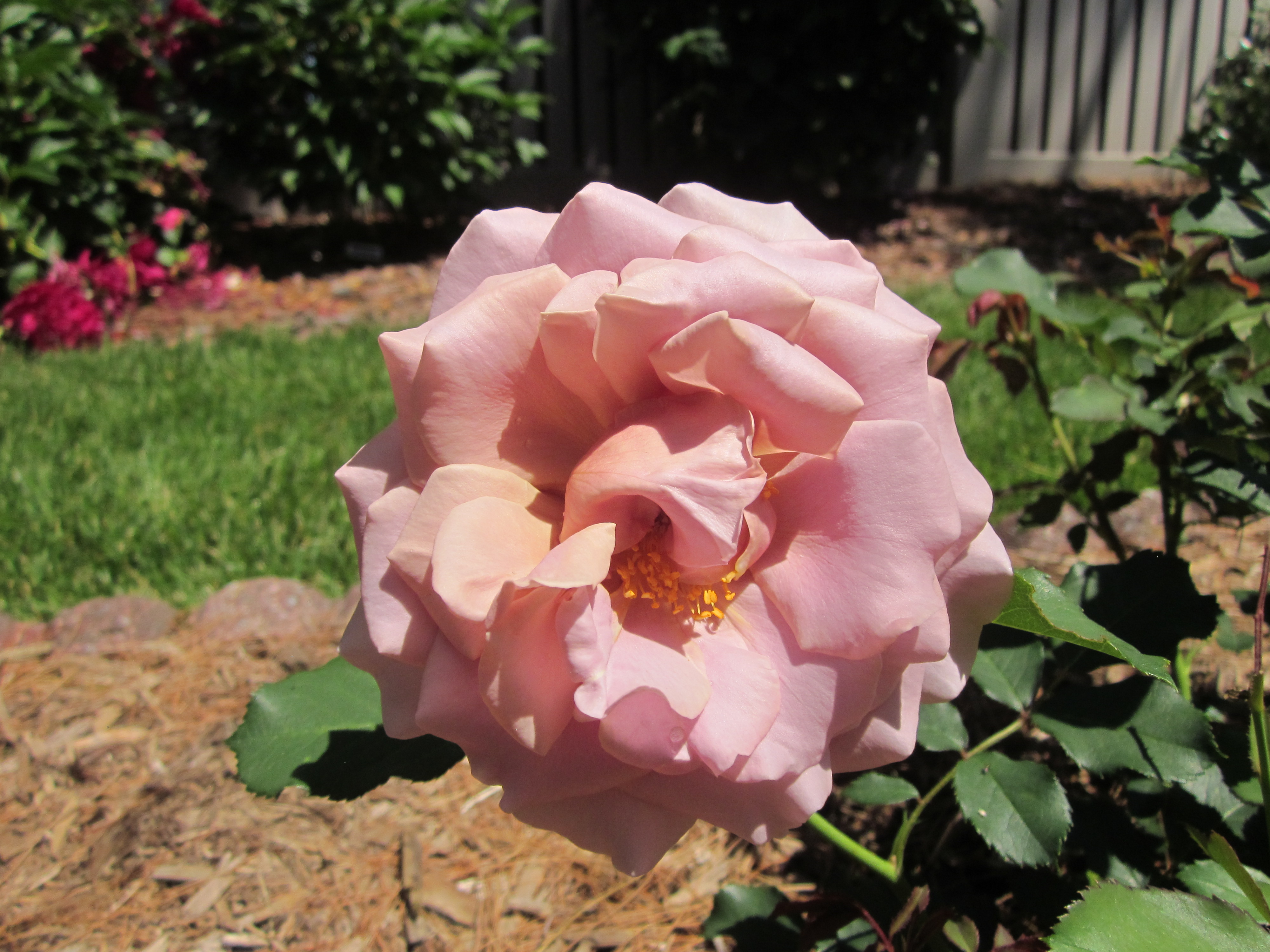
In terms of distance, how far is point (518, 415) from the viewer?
28.6 inches

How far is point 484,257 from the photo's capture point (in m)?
0.76

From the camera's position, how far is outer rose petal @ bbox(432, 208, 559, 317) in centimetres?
76

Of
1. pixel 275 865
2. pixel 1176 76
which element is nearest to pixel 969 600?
pixel 275 865

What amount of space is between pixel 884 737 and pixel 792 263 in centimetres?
39

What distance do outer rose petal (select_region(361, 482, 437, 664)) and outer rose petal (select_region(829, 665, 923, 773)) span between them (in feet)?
1.12

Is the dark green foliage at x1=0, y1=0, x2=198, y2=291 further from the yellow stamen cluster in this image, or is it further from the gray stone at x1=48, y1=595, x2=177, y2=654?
the yellow stamen cluster

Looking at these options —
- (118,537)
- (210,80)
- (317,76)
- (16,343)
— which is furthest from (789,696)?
(210,80)

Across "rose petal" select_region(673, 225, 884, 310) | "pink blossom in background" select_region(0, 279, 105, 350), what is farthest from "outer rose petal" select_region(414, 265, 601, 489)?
"pink blossom in background" select_region(0, 279, 105, 350)

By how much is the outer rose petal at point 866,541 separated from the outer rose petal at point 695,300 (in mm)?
114

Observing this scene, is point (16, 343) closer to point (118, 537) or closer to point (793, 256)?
point (118, 537)

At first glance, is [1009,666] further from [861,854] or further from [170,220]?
[170,220]

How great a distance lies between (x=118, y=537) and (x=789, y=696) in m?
2.33

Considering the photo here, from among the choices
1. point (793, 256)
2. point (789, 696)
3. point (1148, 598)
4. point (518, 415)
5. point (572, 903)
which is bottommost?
point (572, 903)

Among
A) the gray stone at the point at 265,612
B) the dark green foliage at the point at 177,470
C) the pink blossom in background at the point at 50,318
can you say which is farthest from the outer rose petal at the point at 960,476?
the pink blossom in background at the point at 50,318
